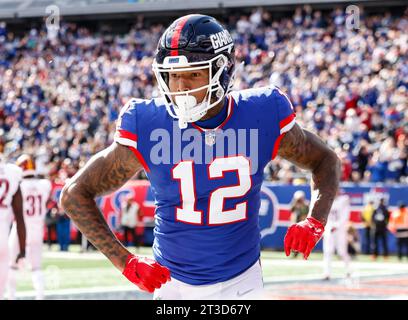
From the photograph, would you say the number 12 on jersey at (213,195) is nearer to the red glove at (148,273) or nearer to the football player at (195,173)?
the football player at (195,173)

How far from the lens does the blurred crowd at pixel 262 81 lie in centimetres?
1700

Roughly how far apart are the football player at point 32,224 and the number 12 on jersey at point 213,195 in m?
5.67

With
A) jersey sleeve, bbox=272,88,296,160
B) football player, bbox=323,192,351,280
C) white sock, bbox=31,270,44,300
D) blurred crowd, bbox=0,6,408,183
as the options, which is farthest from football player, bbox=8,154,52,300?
blurred crowd, bbox=0,6,408,183

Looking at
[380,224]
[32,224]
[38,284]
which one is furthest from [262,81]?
[38,284]

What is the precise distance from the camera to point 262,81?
19781 millimetres

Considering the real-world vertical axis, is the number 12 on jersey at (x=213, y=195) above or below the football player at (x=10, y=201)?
above

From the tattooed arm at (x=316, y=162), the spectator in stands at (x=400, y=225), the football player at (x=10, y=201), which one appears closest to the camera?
the tattooed arm at (x=316, y=162)

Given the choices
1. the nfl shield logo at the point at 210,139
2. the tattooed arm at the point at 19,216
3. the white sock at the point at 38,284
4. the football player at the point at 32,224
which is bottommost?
the white sock at the point at 38,284

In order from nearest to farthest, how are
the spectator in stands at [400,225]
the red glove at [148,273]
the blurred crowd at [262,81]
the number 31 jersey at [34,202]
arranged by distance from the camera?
the red glove at [148,273], the number 31 jersey at [34,202], the spectator in stands at [400,225], the blurred crowd at [262,81]

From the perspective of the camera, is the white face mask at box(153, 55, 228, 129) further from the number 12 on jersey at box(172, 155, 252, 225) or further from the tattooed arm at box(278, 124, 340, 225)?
the tattooed arm at box(278, 124, 340, 225)

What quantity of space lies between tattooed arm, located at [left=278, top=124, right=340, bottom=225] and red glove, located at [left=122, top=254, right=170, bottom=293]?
733mm

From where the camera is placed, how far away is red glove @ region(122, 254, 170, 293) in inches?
137


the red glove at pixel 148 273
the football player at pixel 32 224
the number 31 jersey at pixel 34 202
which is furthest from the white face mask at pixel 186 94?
the number 31 jersey at pixel 34 202

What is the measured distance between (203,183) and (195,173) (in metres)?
0.05
